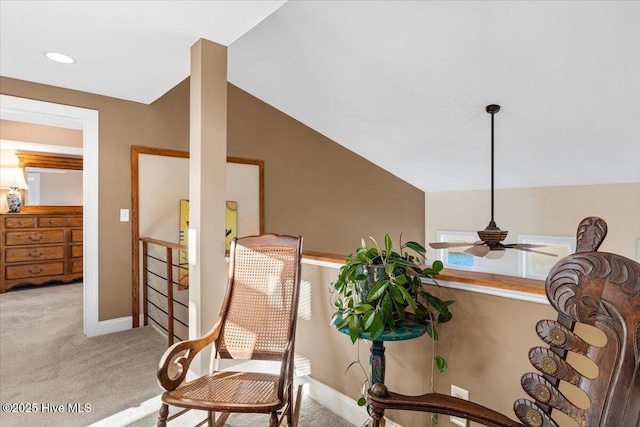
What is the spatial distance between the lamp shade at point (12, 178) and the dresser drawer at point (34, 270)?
3.88ft

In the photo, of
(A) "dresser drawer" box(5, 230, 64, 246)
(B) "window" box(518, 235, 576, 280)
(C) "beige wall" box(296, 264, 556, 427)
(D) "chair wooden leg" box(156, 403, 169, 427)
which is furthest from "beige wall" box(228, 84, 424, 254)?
(A) "dresser drawer" box(5, 230, 64, 246)

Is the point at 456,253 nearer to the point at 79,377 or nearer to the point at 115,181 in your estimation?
the point at 115,181

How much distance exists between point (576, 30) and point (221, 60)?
2396mm

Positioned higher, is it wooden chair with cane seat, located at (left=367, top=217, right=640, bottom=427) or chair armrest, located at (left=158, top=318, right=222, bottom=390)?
wooden chair with cane seat, located at (left=367, top=217, right=640, bottom=427)

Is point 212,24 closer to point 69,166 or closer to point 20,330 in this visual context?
point 20,330

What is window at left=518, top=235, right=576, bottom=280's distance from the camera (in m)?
4.54

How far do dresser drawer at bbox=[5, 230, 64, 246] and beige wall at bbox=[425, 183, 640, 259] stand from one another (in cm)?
596

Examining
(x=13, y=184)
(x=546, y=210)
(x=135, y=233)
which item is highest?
(x=13, y=184)

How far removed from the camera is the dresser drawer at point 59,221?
5.27 meters

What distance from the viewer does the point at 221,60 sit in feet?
7.75

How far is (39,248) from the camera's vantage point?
5.21 metres

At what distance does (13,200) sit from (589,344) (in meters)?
6.77

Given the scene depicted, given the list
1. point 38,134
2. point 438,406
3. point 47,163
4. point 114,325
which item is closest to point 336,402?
point 438,406

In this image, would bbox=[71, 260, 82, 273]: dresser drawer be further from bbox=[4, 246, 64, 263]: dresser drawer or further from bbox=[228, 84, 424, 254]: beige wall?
bbox=[228, 84, 424, 254]: beige wall
